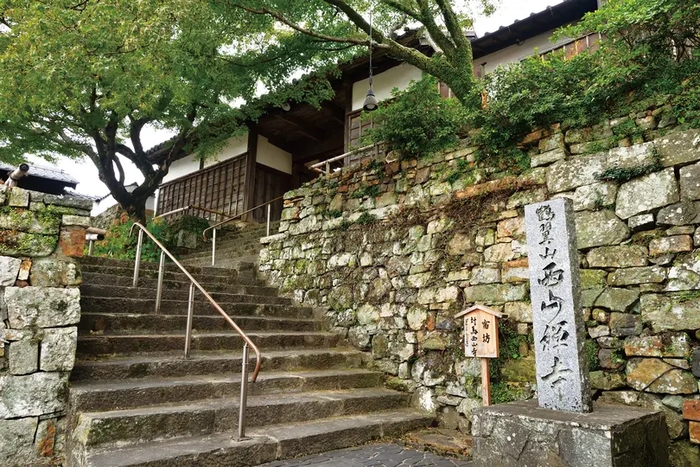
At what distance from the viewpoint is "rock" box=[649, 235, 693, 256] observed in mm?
3596

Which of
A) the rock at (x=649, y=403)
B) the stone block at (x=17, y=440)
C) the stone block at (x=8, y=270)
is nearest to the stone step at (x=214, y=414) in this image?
A: the stone block at (x=17, y=440)

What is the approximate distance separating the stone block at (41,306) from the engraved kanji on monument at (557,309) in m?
3.96

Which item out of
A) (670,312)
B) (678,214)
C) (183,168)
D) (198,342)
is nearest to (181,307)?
(198,342)

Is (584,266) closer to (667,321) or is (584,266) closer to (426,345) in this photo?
(667,321)

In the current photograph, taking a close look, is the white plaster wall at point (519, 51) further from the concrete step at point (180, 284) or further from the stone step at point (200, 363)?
the stone step at point (200, 363)

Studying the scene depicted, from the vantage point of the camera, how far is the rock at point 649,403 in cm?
343

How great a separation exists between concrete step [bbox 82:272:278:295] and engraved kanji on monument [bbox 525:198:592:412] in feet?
16.0

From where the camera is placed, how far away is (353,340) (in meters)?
6.17

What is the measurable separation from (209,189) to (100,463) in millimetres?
11306

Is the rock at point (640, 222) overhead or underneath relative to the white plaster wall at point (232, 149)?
underneath

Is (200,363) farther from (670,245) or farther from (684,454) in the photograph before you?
(670,245)

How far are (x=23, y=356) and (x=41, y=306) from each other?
1.35ft

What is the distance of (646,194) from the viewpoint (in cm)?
388

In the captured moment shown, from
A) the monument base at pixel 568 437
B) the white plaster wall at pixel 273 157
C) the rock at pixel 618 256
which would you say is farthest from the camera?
the white plaster wall at pixel 273 157
